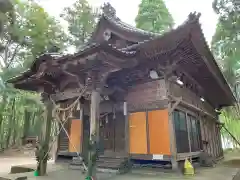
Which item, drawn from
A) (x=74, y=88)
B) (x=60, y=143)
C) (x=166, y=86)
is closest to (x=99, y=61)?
(x=74, y=88)

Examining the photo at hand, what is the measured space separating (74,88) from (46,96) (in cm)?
116

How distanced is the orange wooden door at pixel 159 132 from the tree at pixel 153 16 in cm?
1425

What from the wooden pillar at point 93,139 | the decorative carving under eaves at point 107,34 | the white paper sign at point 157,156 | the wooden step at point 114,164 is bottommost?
the wooden step at point 114,164

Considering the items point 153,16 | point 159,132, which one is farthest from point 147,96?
point 153,16

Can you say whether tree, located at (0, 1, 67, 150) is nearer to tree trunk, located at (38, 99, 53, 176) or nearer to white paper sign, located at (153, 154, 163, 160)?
tree trunk, located at (38, 99, 53, 176)

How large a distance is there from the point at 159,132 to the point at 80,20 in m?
17.9

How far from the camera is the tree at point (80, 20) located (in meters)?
20.5

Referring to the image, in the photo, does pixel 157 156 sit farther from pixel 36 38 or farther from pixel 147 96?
pixel 36 38

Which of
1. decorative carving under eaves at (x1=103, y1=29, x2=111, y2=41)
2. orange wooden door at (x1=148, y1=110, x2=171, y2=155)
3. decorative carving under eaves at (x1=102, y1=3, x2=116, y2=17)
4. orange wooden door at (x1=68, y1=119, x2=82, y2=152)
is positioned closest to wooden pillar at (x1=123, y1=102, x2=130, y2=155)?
orange wooden door at (x1=148, y1=110, x2=171, y2=155)

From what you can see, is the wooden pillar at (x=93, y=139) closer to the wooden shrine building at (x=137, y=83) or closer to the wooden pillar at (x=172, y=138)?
the wooden shrine building at (x=137, y=83)

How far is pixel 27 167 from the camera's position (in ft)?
23.2

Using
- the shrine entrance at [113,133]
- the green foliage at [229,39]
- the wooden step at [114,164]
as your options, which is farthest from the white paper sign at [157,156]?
the green foliage at [229,39]

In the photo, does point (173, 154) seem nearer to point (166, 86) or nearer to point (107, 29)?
point (166, 86)

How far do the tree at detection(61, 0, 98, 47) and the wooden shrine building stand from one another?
520 inches
